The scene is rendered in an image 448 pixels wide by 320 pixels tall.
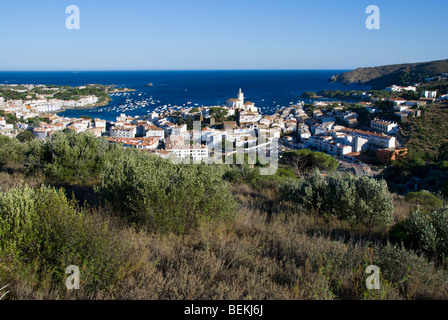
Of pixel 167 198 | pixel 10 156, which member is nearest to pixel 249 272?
pixel 167 198

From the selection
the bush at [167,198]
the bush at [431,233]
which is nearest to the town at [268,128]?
the bush at [167,198]

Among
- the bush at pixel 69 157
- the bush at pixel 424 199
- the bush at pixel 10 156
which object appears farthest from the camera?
the bush at pixel 10 156

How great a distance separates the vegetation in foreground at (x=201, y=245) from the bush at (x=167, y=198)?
0.01 metres

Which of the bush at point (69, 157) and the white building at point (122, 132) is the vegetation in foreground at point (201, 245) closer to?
the bush at point (69, 157)

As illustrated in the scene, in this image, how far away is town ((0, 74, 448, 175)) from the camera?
94.6 ft

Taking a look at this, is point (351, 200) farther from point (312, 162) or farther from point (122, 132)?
point (122, 132)

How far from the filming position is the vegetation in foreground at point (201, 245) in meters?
1.84

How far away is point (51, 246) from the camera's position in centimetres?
199

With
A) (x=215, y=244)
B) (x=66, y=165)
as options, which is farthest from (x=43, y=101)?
(x=215, y=244)

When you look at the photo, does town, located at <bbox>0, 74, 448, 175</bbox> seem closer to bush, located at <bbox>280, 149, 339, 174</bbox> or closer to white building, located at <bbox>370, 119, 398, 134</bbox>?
white building, located at <bbox>370, 119, 398, 134</bbox>

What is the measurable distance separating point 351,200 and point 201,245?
225cm

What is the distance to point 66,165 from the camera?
17.8 feet
